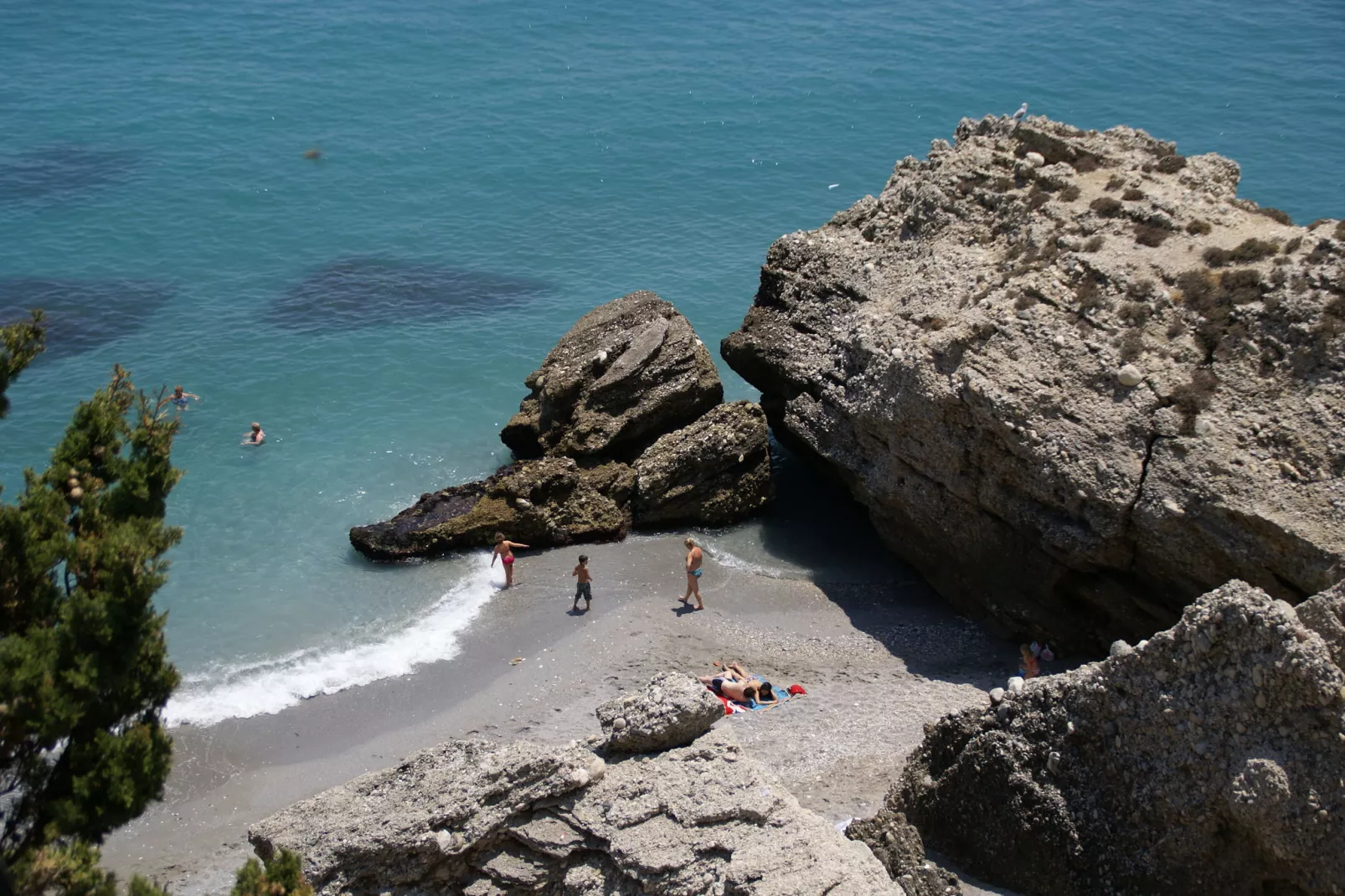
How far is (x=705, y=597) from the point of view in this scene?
2138cm

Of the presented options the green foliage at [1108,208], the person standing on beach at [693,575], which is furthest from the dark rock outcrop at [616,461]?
the green foliage at [1108,208]

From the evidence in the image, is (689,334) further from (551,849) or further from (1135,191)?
(551,849)

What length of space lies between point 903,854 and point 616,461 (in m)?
12.3

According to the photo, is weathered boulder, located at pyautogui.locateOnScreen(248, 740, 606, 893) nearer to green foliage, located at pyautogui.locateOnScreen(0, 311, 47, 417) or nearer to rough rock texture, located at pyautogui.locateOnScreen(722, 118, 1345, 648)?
green foliage, located at pyautogui.locateOnScreen(0, 311, 47, 417)

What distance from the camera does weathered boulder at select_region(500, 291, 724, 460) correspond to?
953 inches

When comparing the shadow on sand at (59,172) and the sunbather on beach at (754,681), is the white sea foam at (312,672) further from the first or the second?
the shadow on sand at (59,172)

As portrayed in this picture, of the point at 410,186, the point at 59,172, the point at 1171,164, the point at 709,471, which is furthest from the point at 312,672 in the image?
the point at 59,172

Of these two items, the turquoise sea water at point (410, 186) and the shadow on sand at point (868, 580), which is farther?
the turquoise sea water at point (410, 186)

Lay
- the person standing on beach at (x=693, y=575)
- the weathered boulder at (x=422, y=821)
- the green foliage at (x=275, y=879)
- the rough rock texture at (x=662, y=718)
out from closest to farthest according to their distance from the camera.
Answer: the green foliage at (x=275, y=879)
the weathered boulder at (x=422, y=821)
the rough rock texture at (x=662, y=718)
the person standing on beach at (x=693, y=575)

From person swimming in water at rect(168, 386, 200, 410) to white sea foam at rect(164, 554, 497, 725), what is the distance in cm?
1022

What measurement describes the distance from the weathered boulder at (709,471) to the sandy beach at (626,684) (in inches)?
22.6

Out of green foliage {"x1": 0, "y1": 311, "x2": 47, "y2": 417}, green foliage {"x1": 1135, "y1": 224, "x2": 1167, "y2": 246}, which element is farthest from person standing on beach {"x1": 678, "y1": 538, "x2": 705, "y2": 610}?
green foliage {"x1": 0, "y1": 311, "x2": 47, "y2": 417}

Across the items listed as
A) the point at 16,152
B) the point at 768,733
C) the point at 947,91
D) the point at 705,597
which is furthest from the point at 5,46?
the point at 768,733

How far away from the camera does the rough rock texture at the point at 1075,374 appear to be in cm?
1659
